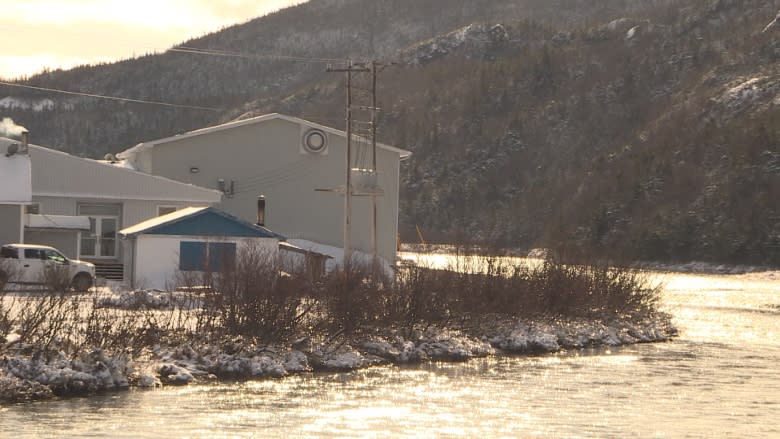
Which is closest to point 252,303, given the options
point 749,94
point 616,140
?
point 749,94

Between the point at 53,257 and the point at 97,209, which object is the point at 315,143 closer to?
the point at 97,209

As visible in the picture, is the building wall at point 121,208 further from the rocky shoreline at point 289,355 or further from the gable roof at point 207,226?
the rocky shoreline at point 289,355

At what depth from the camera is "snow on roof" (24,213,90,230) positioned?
5047cm

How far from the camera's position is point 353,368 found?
2933 cm

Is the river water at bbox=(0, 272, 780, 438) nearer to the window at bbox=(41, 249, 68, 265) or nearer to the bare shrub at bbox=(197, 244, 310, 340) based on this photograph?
the bare shrub at bbox=(197, 244, 310, 340)

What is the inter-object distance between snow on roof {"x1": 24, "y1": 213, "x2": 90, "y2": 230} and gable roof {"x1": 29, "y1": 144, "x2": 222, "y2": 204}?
212 centimetres

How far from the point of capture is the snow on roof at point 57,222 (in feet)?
166

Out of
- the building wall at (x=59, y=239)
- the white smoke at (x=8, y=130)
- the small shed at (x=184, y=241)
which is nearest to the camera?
the small shed at (x=184, y=241)

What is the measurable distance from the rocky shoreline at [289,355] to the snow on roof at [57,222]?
21.6 metres

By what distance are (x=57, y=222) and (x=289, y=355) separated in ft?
82.9

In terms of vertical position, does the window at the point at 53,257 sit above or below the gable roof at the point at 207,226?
below

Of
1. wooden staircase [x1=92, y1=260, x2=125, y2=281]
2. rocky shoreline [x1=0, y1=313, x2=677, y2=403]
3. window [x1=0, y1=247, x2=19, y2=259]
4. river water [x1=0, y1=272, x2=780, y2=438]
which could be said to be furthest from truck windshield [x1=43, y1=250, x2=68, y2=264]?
river water [x1=0, y1=272, x2=780, y2=438]

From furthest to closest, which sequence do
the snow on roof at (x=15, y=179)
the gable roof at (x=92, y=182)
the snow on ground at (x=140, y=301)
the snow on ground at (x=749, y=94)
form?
the snow on ground at (x=749, y=94) < the gable roof at (x=92, y=182) < the snow on roof at (x=15, y=179) < the snow on ground at (x=140, y=301)

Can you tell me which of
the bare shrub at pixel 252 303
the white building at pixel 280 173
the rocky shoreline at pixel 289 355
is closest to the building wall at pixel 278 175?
the white building at pixel 280 173
